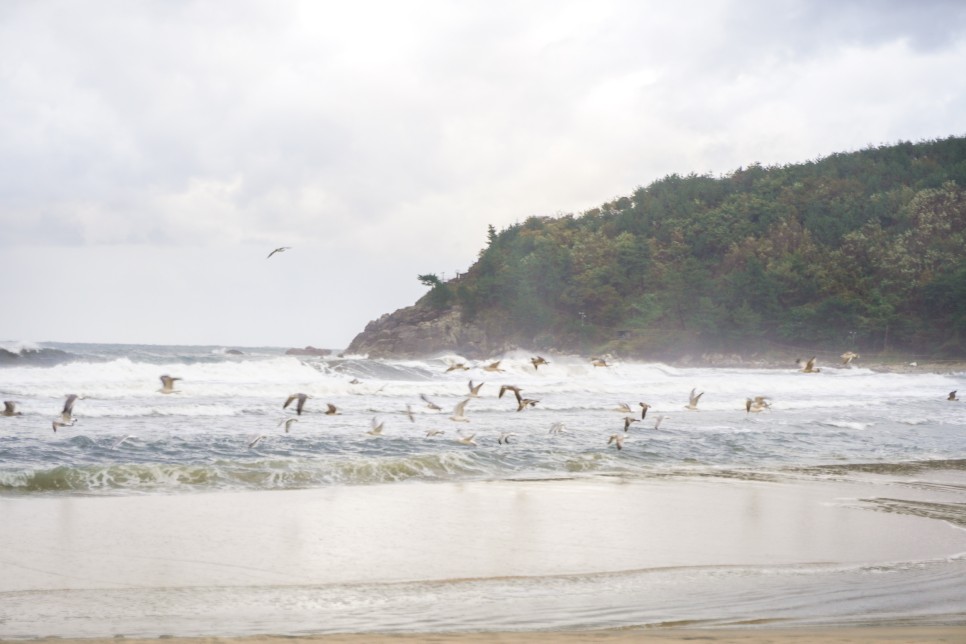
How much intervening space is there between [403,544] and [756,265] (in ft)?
253

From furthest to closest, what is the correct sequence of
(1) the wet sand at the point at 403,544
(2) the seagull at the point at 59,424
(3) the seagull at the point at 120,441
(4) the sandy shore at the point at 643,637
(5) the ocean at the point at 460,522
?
1. (2) the seagull at the point at 59,424
2. (3) the seagull at the point at 120,441
3. (5) the ocean at the point at 460,522
4. (1) the wet sand at the point at 403,544
5. (4) the sandy shore at the point at 643,637

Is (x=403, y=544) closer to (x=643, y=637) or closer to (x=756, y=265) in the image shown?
(x=643, y=637)

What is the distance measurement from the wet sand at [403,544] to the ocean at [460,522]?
4 cm

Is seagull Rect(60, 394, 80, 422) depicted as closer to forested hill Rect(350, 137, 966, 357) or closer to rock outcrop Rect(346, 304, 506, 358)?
rock outcrop Rect(346, 304, 506, 358)

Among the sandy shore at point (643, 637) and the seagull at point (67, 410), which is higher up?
the seagull at point (67, 410)

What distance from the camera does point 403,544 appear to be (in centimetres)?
968

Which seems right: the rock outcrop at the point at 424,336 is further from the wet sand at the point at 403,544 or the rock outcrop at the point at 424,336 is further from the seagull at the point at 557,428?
the wet sand at the point at 403,544

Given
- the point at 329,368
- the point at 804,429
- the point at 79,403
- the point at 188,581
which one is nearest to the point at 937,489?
the point at 804,429

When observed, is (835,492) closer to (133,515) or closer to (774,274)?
(133,515)

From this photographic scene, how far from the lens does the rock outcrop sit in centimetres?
8456

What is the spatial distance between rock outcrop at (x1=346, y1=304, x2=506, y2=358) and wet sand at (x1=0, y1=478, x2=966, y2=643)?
70.6 m

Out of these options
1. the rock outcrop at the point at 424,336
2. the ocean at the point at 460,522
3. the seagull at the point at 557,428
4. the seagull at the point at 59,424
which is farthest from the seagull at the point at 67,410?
the rock outcrop at the point at 424,336

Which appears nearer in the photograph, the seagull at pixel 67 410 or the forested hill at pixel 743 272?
the seagull at pixel 67 410

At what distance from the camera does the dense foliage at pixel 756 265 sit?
77250mm
